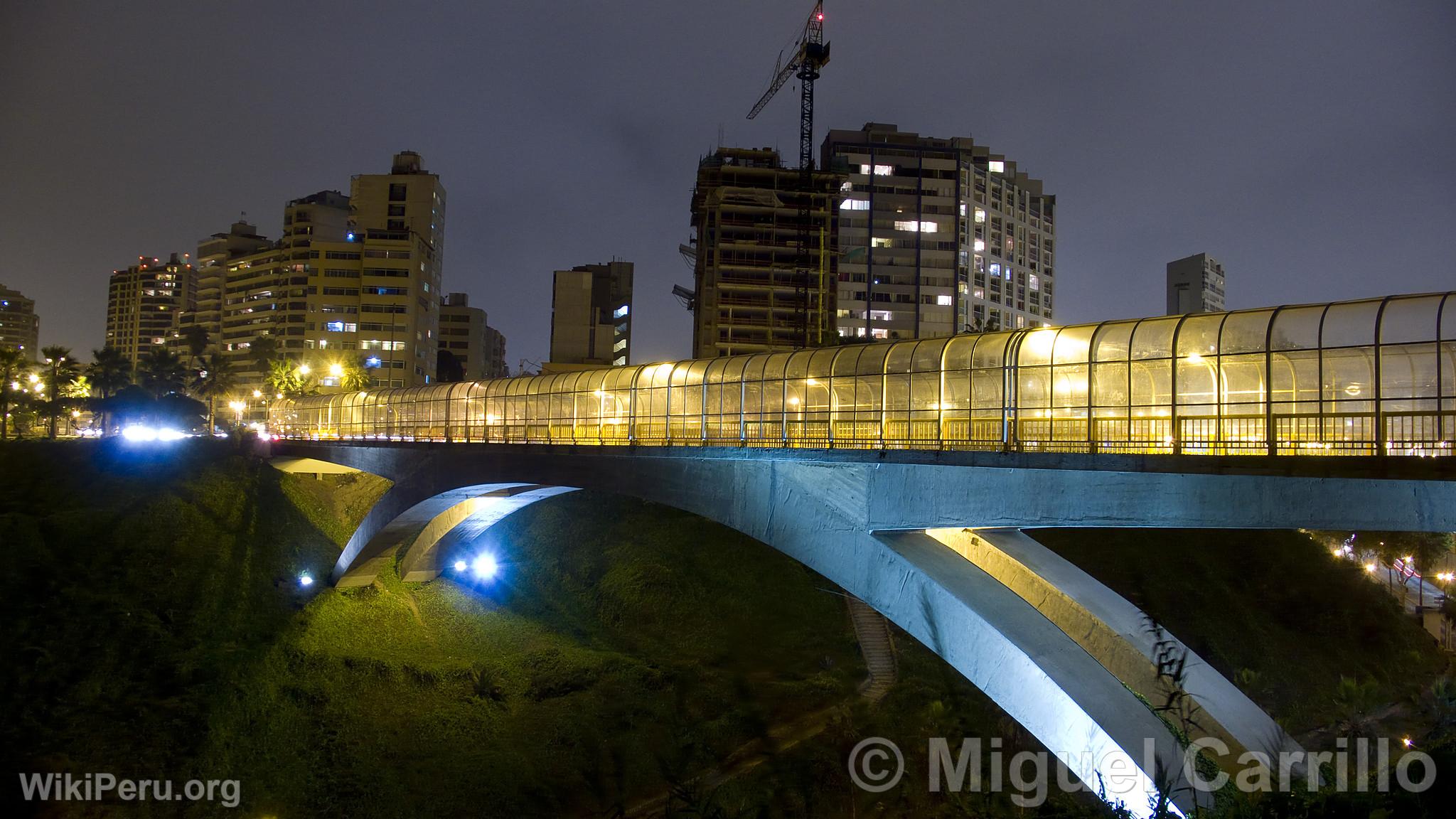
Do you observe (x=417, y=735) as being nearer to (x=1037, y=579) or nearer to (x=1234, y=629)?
(x=1037, y=579)

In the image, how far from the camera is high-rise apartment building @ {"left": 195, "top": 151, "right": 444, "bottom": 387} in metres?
122

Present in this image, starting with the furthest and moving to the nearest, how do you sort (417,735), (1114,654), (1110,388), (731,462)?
(417,735) < (731,462) < (1114,654) < (1110,388)

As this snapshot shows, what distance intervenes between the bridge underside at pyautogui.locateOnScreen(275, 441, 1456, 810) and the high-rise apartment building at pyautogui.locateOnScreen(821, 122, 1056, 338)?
284 ft

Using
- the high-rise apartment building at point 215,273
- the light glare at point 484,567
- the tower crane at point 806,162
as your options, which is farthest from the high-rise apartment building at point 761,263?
the high-rise apartment building at point 215,273

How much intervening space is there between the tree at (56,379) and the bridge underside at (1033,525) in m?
80.5

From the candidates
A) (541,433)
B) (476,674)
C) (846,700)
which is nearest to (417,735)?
(476,674)

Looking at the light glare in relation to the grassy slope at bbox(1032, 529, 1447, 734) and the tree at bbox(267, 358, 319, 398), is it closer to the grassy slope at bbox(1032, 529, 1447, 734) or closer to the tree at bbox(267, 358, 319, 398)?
the grassy slope at bbox(1032, 529, 1447, 734)

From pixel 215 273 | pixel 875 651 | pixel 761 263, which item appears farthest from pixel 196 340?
pixel 875 651

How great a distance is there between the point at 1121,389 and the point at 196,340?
6785 inches

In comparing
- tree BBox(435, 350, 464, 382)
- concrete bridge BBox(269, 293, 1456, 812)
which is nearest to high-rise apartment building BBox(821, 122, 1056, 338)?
tree BBox(435, 350, 464, 382)

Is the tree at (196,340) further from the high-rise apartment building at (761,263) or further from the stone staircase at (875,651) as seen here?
the stone staircase at (875,651)

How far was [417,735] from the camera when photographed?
31203 millimetres

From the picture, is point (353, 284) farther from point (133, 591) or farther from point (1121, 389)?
point (1121, 389)

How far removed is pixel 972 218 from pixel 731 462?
99.4 m
